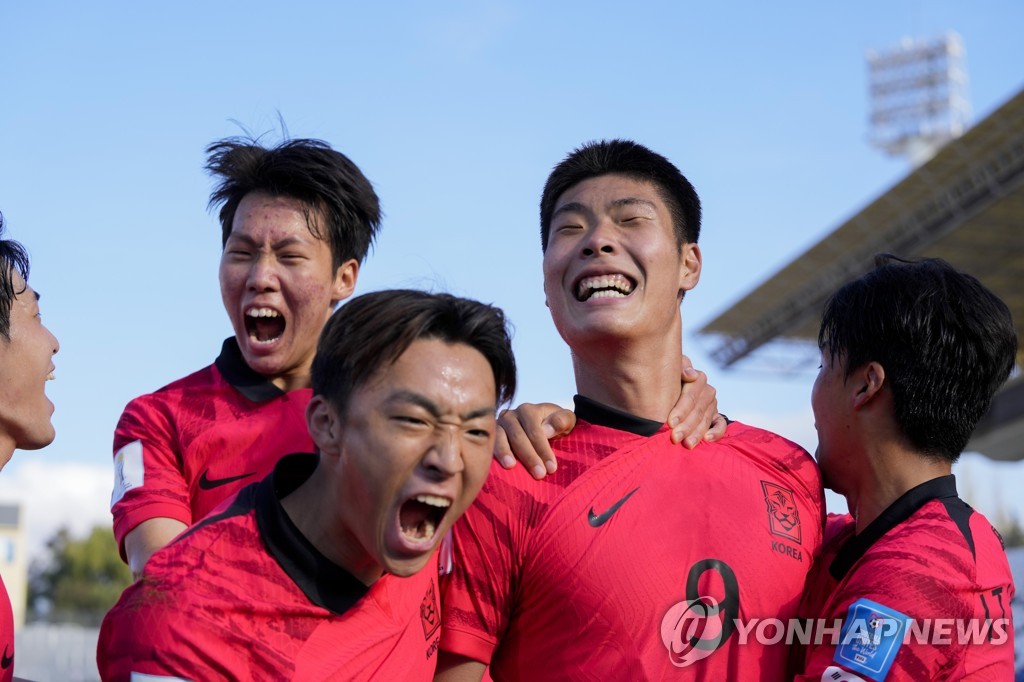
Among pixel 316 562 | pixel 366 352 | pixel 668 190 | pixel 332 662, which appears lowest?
pixel 332 662

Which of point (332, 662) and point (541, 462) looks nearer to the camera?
point (332, 662)

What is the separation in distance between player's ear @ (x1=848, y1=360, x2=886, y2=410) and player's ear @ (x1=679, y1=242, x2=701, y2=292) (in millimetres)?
725

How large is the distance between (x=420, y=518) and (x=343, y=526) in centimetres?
19

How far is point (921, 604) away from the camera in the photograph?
3215 millimetres

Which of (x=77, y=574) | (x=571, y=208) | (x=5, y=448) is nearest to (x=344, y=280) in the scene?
(x=571, y=208)

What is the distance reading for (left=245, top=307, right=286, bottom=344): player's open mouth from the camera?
4297 millimetres

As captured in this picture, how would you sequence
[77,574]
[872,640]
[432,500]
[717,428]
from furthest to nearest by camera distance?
[77,574] → [717,428] → [872,640] → [432,500]

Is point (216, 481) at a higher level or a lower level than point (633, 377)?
lower

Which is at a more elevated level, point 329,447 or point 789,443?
point 789,443

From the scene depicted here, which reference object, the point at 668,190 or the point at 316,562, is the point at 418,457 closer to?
the point at 316,562

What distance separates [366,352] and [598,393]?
1.26 m

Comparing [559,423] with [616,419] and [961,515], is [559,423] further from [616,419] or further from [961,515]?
[961,515]

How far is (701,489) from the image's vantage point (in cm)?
376

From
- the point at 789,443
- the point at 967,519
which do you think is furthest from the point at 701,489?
the point at 967,519
